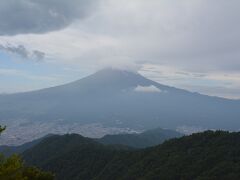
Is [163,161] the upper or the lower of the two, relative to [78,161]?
upper

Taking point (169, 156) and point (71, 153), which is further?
point (71, 153)

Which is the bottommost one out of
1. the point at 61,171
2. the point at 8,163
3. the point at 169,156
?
the point at 61,171

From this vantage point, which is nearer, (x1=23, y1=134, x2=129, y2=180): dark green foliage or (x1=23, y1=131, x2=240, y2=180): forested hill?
(x1=23, y1=131, x2=240, y2=180): forested hill

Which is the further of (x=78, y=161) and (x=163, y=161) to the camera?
(x=78, y=161)

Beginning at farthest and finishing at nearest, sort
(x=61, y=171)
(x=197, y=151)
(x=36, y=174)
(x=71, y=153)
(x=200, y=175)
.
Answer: (x=71, y=153), (x=61, y=171), (x=197, y=151), (x=200, y=175), (x=36, y=174)

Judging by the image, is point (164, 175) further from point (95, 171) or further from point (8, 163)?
point (8, 163)

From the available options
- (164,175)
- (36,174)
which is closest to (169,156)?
(164,175)

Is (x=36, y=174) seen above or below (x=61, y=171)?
above

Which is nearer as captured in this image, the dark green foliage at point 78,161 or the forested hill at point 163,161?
the forested hill at point 163,161
